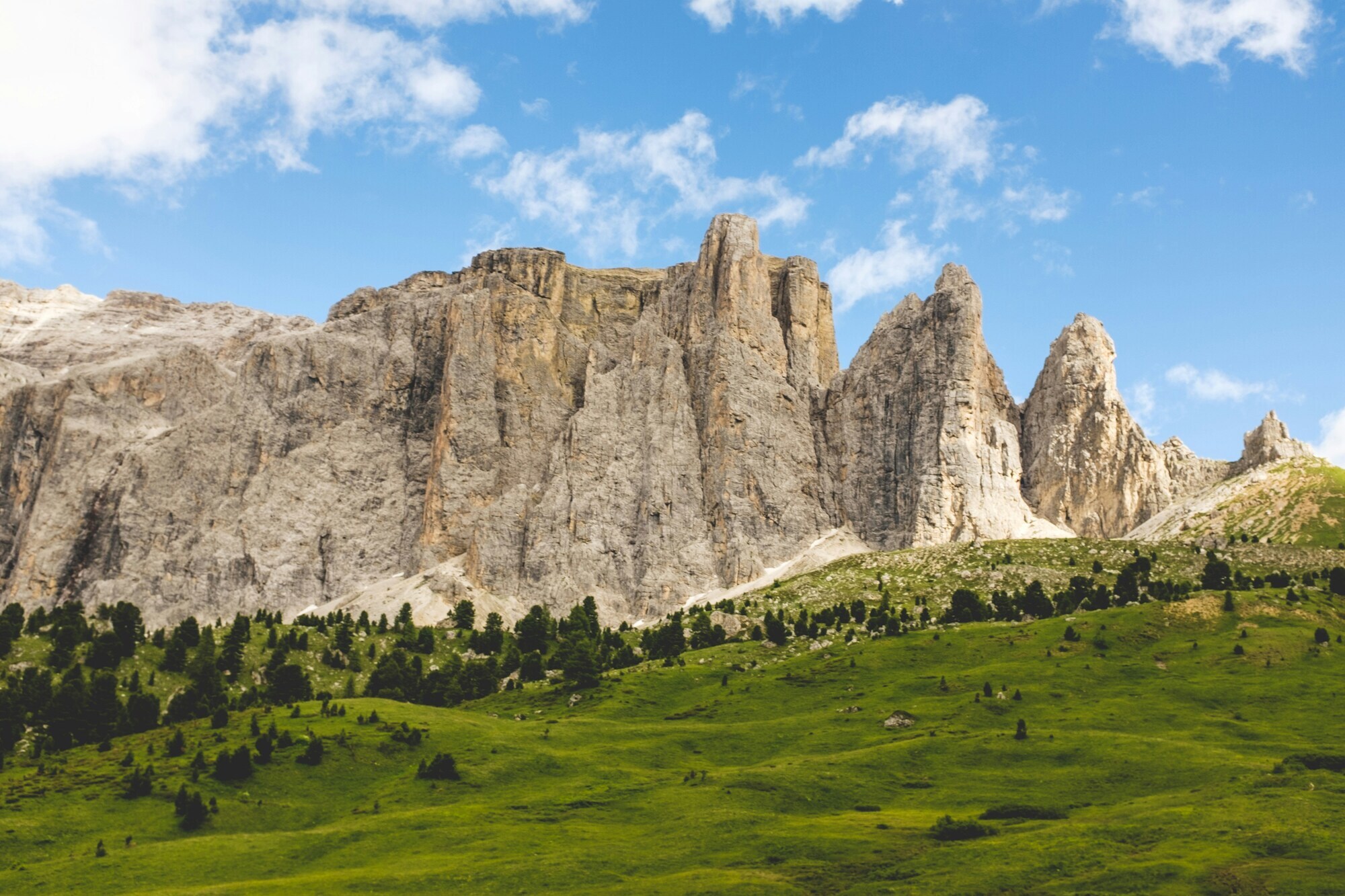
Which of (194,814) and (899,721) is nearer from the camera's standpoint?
(194,814)

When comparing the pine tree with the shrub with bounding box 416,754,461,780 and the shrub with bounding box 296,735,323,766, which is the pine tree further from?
the shrub with bounding box 416,754,461,780

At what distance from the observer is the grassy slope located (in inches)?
2406

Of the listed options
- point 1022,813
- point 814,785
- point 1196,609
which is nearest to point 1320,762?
point 1022,813

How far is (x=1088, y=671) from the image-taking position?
108188mm

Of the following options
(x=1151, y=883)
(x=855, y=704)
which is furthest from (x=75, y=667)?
(x=1151, y=883)

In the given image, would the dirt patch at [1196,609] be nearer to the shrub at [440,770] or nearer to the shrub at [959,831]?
the shrub at [959,831]

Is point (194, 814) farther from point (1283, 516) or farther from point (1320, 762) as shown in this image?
point (1283, 516)

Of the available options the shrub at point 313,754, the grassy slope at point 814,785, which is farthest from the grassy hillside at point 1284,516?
the shrub at point 313,754

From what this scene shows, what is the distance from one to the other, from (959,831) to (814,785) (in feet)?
54.1

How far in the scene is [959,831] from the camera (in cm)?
6550

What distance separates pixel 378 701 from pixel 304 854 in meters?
41.3

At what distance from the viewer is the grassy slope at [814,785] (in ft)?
201

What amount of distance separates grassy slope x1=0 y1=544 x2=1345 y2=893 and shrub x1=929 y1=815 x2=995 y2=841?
0.93 meters

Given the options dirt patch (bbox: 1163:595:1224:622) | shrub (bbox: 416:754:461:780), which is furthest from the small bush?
shrub (bbox: 416:754:461:780)
